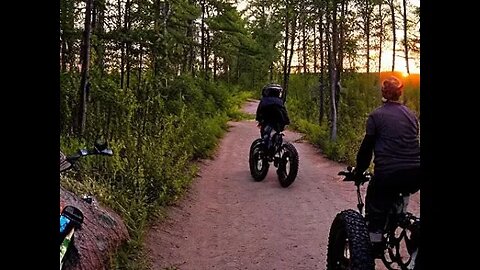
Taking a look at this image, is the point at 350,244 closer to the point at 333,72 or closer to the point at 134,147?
the point at 134,147

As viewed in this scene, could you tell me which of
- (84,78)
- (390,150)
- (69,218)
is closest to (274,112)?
(84,78)

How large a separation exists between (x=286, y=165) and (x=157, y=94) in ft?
10.5

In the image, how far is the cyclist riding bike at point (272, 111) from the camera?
7410 millimetres

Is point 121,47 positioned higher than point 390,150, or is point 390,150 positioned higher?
point 121,47

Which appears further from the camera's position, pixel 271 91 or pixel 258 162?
pixel 258 162

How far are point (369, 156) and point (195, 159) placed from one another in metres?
6.78

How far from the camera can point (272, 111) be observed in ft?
24.4

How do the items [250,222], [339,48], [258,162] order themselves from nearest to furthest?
[250,222] → [258,162] → [339,48]

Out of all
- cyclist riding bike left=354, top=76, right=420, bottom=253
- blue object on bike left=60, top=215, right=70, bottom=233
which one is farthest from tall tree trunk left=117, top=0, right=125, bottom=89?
blue object on bike left=60, top=215, right=70, bottom=233

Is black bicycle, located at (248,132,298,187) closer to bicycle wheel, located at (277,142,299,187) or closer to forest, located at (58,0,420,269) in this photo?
bicycle wheel, located at (277,142,299,187)

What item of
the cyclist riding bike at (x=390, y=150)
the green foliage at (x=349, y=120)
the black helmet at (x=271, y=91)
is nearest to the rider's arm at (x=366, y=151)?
the cyclist riding bike at (x=390, y=150)

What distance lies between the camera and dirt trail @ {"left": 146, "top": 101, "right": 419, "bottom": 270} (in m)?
4.75

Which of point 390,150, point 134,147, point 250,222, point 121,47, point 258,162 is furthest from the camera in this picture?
point 121,47
